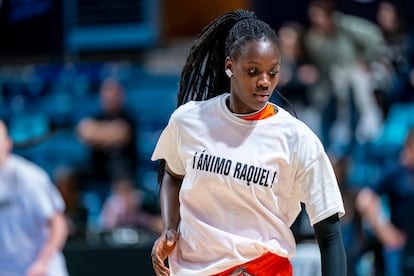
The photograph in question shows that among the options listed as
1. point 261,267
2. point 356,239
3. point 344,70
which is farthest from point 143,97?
point 261,267

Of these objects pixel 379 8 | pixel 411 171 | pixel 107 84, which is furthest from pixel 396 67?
pixel 107 84

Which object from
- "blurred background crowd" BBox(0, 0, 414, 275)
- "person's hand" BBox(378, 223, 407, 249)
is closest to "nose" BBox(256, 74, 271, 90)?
"blurred background crowd" BBox(0, 0, 414, 275)

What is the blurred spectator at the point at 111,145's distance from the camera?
9.10 meters

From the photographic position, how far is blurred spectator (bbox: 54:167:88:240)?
8.88 m

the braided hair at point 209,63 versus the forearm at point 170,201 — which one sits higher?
the braided hair at point 209,63

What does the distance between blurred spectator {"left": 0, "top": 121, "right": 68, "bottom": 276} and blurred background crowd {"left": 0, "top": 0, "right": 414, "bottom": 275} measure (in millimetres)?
1206

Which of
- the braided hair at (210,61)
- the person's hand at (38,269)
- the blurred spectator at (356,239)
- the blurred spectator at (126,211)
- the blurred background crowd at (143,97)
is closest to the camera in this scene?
the braided hair at (210,61)

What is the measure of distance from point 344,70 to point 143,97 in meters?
2.00

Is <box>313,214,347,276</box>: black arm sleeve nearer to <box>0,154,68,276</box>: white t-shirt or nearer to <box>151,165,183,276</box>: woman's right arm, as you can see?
<box>151,165,183,276</box>: woman's right arm

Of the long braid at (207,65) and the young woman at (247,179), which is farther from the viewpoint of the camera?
the long braid at (207,65)

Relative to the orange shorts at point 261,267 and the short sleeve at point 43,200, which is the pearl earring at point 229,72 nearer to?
the orange shorts at point 261,267

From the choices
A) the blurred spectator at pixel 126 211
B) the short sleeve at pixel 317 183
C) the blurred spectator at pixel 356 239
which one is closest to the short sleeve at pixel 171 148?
the short sleeve at pixel 317 183

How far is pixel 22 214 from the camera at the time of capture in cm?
692

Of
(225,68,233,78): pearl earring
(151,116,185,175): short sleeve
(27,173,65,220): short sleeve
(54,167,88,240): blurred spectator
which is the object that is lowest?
(54,167,88,240): blurred spectator
